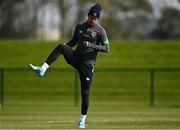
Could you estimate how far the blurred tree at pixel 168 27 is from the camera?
63697 millimetres

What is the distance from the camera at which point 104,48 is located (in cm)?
1628

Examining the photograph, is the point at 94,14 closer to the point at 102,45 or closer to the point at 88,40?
the point at 88,40

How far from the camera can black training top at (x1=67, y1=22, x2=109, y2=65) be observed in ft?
52.9

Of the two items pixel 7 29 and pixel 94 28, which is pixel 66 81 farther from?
pixel 94 28

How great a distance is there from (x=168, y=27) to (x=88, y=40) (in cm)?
4942

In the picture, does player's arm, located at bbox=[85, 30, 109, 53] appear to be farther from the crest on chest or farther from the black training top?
the crest on chest

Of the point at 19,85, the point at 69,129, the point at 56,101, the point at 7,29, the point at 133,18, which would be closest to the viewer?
the point at 69,129

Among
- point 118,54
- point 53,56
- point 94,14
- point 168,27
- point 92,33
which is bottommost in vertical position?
point 118,54

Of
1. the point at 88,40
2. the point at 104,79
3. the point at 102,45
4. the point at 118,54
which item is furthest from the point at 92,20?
the point at 118,54

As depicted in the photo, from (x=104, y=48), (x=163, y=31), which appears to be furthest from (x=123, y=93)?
(x=163, y=31)

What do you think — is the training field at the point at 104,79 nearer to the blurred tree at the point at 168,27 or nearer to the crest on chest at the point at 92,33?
the crest on chest at the point at 92,33

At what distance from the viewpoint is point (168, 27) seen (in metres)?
65.1

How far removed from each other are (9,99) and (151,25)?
3139 centimetres

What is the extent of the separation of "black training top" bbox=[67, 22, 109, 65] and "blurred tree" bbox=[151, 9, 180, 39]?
151ft
